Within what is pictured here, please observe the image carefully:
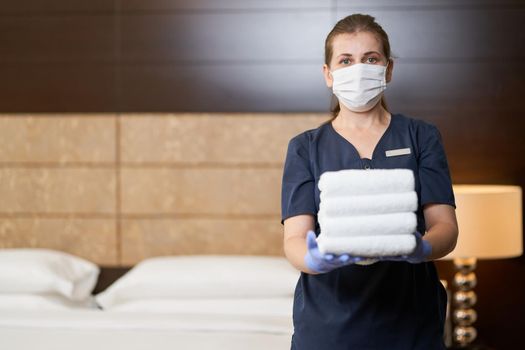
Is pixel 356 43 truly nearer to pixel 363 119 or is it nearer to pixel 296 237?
pixel 363 119

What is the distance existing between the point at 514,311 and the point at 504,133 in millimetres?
775

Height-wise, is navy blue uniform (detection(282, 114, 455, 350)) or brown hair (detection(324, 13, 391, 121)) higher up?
brown hair (detection(324, 13, 391, 121))

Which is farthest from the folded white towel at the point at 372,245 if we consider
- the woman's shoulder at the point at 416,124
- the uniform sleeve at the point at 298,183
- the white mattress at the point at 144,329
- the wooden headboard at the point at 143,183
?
the wooden headboard at the point at 143,183

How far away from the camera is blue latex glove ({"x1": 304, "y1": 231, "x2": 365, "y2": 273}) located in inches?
45.9

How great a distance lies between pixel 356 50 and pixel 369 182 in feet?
1.22

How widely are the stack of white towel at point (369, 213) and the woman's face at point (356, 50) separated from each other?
0.35 meters

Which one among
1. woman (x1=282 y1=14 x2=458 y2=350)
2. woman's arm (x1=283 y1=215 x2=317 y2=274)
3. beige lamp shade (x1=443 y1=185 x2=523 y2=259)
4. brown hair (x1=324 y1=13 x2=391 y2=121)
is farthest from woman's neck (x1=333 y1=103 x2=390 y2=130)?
beige lamp shade (x1=443 y1=185 x2=523 y2=259)

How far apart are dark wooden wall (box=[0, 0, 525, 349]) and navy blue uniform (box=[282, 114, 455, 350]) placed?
5.95 feet

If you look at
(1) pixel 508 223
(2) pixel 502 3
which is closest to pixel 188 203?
(1) pixel 508 223

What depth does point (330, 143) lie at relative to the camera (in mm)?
1457

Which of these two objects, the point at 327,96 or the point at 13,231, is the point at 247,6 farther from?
the point at 13,231

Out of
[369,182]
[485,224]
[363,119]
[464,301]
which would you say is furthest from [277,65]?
[369,182]

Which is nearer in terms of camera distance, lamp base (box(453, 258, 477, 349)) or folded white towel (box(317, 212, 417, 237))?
folded white towel (box(317, 212, 417, 237))

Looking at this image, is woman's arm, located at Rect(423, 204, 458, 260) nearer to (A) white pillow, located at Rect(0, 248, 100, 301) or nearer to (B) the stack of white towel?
(B) the stack of white towel
